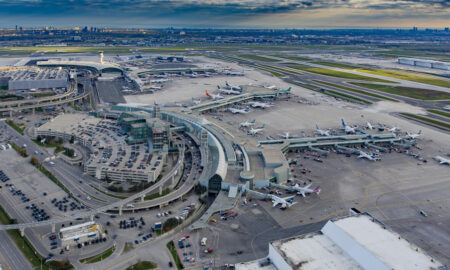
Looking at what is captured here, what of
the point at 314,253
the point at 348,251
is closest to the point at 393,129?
the point at 348,251

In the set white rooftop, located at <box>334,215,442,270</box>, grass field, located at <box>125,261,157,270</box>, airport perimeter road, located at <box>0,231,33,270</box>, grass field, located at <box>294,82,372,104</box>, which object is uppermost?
grass field, located at <box>294,82,372,104</box>

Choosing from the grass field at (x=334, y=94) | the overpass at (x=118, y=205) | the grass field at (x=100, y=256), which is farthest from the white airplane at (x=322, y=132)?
the grass field at (x=100, y=256)

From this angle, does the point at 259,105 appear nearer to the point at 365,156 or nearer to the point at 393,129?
the point at 393,129

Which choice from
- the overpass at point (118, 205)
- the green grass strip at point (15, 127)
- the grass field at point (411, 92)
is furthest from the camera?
the grass field at point (411, 92)

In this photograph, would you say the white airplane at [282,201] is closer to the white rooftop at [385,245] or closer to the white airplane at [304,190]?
the white airplane at [304,190]

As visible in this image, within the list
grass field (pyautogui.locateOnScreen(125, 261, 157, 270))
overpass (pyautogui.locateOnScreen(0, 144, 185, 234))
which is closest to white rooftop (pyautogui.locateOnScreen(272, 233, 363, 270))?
grass field (pyautogui.locateOnScreen(125, 261, 157, 270))

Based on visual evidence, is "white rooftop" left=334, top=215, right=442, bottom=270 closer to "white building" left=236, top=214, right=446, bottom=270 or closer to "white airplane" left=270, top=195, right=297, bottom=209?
"white building" left=236, top=214, right=446, bottom=270
